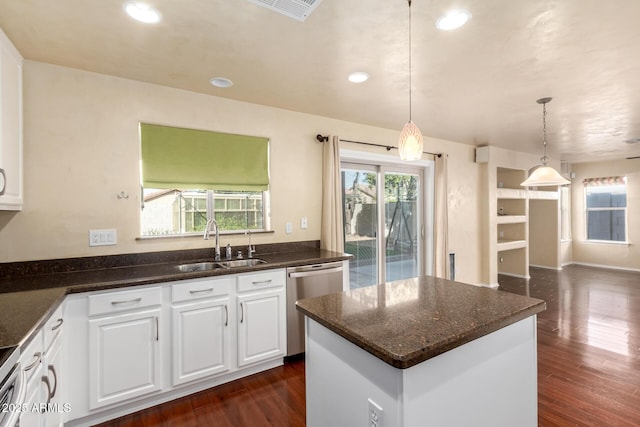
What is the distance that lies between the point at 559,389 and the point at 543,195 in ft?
17.4

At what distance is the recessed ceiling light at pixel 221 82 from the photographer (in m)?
2.68

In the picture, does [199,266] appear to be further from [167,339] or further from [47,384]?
[47,384]

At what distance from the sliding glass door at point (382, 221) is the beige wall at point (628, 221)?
220 inches

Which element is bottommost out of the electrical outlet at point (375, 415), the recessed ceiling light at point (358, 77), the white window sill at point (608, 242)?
the electrical outlet at point (375, 415)

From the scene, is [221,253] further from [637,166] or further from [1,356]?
[637,166]

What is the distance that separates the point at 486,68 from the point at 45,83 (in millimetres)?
3435

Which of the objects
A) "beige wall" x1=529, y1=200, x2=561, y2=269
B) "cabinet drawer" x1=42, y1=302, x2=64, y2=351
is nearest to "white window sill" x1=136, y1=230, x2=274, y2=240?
"cabinet drawer" x1=42, y1=302, x2=64, y2=351

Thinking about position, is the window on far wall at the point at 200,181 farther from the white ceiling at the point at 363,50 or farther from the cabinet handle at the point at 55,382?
the cabinet handle at the point at 55,382

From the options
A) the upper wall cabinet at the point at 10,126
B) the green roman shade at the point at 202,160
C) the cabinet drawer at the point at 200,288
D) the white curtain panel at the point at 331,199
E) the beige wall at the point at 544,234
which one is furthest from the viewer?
the beige wall at the point at 544,234

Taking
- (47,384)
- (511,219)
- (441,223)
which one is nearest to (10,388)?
(47,384)

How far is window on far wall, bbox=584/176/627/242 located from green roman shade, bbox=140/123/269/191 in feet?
27.1

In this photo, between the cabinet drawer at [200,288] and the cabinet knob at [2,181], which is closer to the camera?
the cabinet knob at [2,181]

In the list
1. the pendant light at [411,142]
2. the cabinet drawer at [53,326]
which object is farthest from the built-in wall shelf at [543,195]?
the cabinet drawer at [53,326]

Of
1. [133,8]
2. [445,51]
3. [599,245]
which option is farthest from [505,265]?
[133,8]
